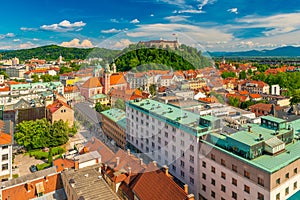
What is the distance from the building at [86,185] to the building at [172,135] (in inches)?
51.7

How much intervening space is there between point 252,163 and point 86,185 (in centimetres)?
412

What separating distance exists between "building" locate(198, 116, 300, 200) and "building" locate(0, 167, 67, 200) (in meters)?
4.33

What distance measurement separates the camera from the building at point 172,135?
5637 mm

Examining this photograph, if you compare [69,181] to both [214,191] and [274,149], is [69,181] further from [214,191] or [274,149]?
[274,149]

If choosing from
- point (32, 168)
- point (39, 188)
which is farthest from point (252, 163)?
point (32, 168)

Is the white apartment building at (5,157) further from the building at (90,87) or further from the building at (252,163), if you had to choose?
the building at (252,163)

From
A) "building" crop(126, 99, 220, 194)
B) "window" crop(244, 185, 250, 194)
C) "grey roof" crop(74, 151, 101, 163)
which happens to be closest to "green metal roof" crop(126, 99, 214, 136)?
"building" crop(126, 99, 220, 194)

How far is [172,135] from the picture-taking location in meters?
6.23

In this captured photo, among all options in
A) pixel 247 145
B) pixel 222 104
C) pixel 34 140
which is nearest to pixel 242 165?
pixel 247 145

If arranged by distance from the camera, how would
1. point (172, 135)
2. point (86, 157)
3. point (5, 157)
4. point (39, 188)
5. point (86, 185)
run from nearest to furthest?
point (86, 185), point (172, 135), point (39, 188), point (86, 157), point (5, 157)

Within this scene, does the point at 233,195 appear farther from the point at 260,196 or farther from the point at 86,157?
the point at 86,157

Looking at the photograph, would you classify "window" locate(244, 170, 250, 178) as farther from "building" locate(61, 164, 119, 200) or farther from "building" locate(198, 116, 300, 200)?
"building" locate(61, 164, 119, 200)

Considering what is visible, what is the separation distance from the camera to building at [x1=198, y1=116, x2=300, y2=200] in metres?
5.95

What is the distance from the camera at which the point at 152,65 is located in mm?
3510
